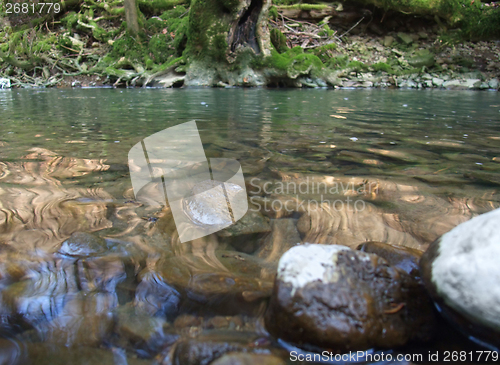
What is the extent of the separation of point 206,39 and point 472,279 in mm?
11897

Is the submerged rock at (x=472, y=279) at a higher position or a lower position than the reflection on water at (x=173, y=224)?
higher

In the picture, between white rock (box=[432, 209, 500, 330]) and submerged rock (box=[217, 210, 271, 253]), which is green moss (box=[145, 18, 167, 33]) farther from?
white rock (box=[432, 209, 500, 330])

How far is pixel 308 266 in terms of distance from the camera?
103 cm

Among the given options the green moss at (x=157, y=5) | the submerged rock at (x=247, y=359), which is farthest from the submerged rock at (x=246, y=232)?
the green moss at (x=157, y=5)

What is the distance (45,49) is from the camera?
583 inches

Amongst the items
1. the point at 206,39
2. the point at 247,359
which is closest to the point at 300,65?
the point at 206,39

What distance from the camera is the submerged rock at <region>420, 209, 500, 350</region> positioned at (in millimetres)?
881

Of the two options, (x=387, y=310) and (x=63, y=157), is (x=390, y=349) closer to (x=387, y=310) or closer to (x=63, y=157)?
(x=387, y=310)

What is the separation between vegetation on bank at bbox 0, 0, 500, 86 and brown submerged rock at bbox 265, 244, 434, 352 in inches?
428

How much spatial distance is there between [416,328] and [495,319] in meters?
0.21

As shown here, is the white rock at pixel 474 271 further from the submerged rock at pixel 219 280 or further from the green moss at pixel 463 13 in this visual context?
the green moss at pixel 463 13

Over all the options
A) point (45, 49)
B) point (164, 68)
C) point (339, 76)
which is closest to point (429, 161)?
point (339, 76)

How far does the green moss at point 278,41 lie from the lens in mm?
12398

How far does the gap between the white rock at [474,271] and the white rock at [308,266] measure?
320 mm
